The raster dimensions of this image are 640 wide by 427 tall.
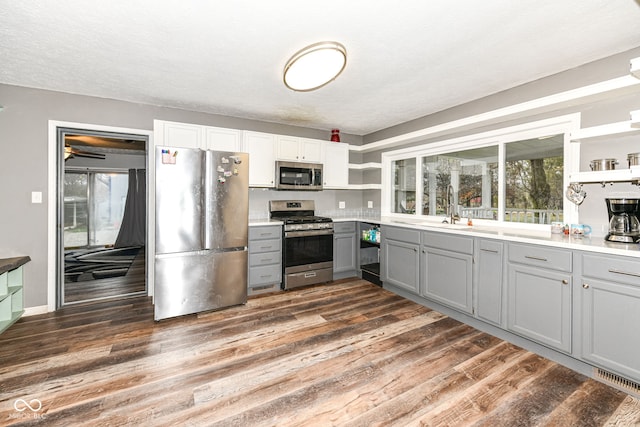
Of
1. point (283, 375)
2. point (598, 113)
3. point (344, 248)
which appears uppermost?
point (598, 113)

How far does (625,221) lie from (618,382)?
3.60 ft

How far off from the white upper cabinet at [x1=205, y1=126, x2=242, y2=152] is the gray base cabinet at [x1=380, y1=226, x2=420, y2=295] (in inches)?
86.7

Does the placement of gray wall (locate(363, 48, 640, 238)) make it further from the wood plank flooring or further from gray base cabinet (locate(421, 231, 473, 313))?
the wood plank flooring

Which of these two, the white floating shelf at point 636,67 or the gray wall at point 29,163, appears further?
the gray wall at point 29,163

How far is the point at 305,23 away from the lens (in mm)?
1879

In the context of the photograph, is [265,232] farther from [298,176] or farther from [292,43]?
[292,43]

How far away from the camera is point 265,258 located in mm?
3707

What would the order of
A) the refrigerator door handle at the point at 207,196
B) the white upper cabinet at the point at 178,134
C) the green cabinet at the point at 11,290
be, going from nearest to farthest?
1. the green cabinet at the point at 11,290
2. the refrigerator door handle at the point at 207,196
3. the white upper cabinet at the point at 178,134

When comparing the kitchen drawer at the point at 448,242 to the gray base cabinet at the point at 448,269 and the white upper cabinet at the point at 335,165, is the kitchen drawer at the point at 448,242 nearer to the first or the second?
the gray base cabinet at the point at 448,269

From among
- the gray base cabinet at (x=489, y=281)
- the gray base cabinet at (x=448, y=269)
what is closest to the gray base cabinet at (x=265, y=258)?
the gray base cabinet at (x=448, y=269)

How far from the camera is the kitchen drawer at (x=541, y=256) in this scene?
83.1 inches

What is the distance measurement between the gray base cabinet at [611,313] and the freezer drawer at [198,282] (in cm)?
301

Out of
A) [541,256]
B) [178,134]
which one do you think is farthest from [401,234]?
[178,134]

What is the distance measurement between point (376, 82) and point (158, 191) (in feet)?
7.78
